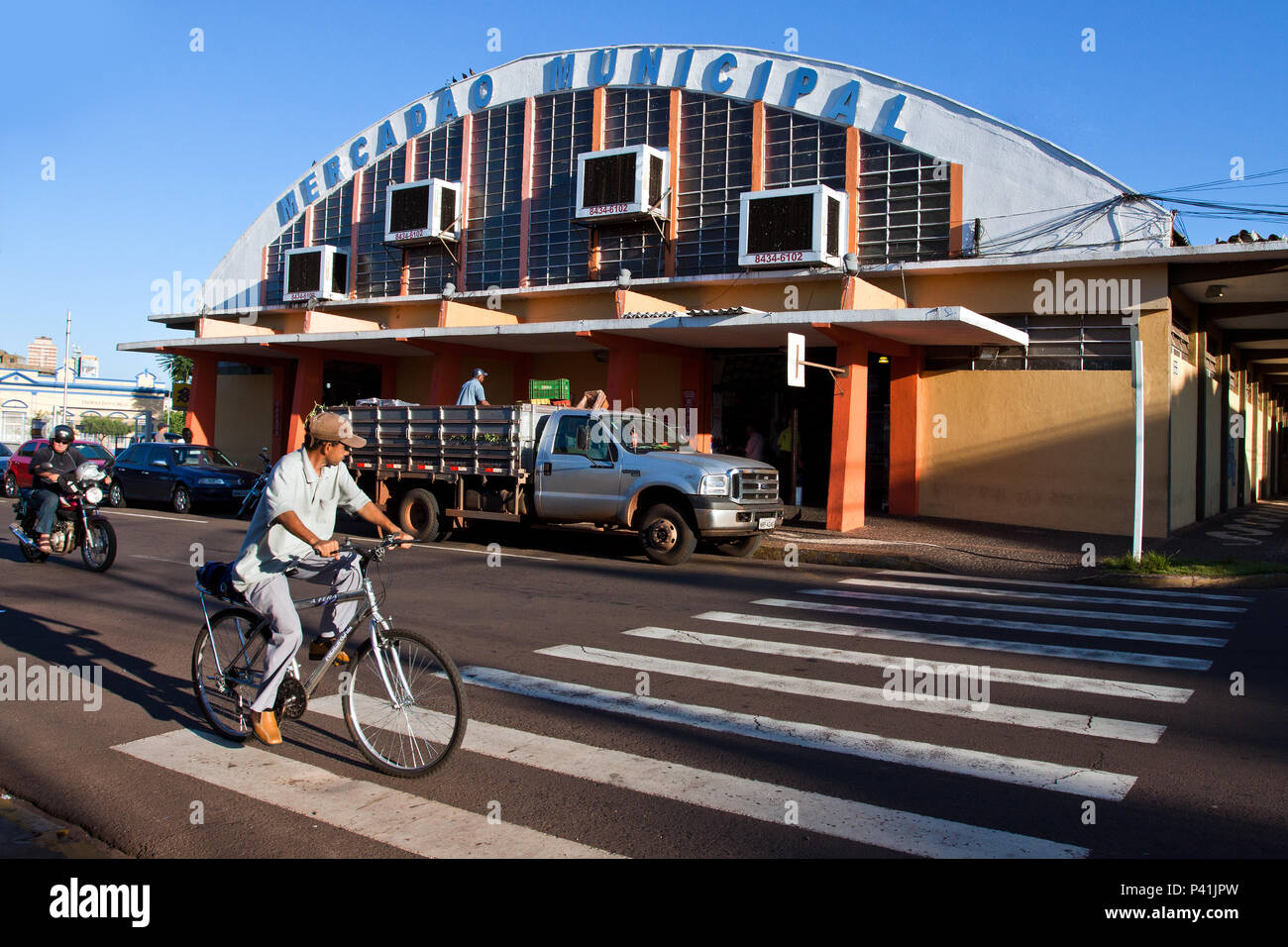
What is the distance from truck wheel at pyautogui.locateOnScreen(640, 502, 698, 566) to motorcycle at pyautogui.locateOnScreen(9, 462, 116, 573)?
270 inches

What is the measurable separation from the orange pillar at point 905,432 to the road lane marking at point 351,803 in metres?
17.0

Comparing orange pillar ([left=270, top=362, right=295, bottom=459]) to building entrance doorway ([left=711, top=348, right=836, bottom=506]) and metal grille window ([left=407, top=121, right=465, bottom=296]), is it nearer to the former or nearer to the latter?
metal grille window ([left=407, top=121, right=465, bottom=296])

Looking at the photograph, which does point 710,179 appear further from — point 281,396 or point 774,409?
point 281,396

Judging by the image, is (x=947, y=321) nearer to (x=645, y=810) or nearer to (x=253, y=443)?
(x=645, y=810)

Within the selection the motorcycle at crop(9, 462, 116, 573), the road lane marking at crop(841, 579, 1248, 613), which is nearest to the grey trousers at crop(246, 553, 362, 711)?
the motorcycle at crop(9, 462, 116, 573)

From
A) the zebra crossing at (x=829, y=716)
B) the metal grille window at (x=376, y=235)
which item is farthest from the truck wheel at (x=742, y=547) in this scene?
the metal grille window at (x=376, y=235)

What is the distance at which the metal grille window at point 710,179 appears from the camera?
22859mm

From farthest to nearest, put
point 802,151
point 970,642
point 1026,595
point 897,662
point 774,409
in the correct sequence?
point 774,409 → point 802,151 → point 1026,595 → point 970,642 → point 897,662

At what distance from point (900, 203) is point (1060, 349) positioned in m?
4.61

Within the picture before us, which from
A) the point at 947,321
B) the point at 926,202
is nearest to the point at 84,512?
the point at 947,321

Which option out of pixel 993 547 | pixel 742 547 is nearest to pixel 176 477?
pixel 742 547

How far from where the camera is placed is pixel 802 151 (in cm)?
2219

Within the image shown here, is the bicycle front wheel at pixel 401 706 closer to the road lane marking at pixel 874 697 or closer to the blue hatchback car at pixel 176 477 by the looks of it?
the road lane marking at pixel 874 697
